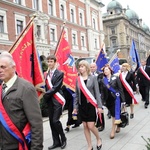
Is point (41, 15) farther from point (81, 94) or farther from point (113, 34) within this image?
point (113, 34)

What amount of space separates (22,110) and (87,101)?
2.35m

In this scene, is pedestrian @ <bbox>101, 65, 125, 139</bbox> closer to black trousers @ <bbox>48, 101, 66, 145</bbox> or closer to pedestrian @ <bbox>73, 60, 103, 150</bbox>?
pedestrian @ <bbox>73, 60, 103, 150</bbox>

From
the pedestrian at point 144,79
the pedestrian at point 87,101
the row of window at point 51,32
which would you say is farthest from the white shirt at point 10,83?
the row of window at point 51,32

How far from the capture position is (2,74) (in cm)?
258

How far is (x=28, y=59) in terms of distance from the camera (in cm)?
484

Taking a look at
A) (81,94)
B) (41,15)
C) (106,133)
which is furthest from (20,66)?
(41,15)

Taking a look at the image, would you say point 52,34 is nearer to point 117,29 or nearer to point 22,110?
point 22,110

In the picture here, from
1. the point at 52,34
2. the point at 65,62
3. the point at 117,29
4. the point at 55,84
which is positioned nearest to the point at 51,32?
the point at 52,34

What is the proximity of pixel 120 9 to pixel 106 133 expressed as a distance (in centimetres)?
7708

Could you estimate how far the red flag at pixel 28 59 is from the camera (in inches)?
183

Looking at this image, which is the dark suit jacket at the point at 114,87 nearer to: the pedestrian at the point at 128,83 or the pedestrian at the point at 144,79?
the pedestrian at the point at 128,83

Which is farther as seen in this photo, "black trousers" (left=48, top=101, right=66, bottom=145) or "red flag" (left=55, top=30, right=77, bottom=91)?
"red flag" (left=55, top=30, right=77, bottom=91)

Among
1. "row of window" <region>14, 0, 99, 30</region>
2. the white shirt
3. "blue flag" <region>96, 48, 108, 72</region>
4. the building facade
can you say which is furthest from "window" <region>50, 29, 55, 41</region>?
the white shirt

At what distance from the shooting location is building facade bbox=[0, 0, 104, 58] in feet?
79.9
